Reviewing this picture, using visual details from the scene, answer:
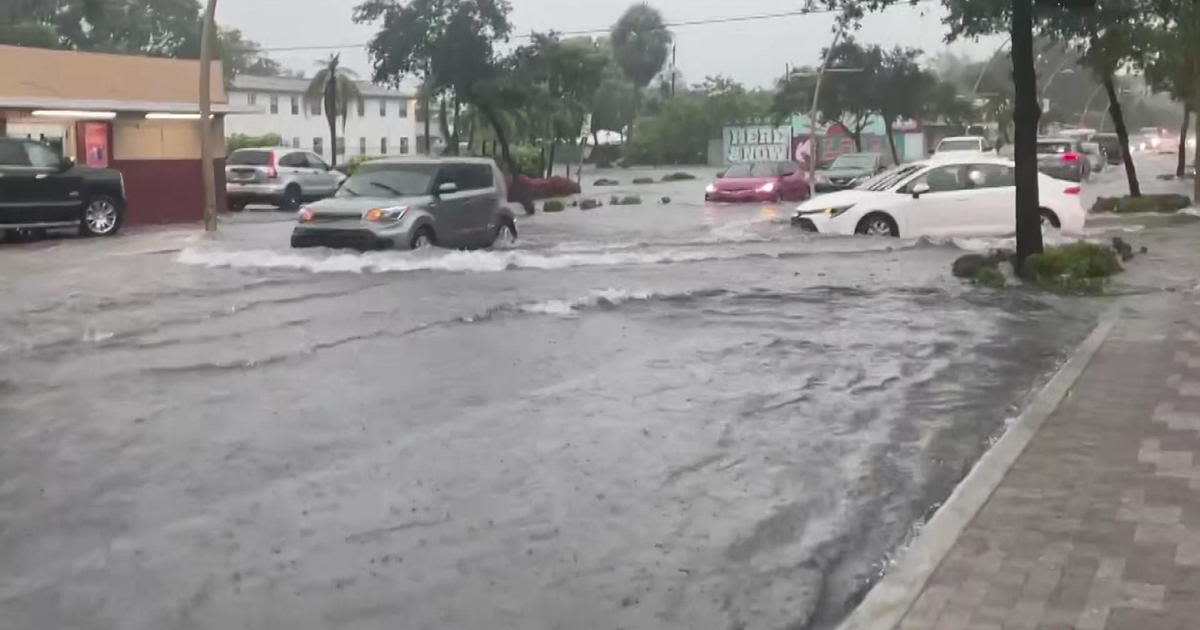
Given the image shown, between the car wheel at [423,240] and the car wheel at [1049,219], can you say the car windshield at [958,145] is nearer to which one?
the car wheel at [1049,219]

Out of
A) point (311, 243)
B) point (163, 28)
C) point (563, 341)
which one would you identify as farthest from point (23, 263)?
point (163, 28)

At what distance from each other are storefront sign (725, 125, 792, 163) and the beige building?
52420 millimetres

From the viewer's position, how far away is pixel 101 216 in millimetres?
25234

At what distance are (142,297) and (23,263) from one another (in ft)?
16.4

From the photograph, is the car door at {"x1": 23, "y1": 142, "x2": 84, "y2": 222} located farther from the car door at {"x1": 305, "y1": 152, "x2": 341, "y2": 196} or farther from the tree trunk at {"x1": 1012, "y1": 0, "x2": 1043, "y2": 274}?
the tree trunk at {"x1": 1012, "y1": 0, "x2": 1043, "y2": 274}

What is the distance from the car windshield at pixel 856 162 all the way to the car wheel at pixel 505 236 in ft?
76.2

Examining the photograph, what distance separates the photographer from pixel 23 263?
1966 cm

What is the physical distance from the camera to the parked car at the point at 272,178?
37531 mm

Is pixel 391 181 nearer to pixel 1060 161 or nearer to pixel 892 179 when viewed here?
pixel 892 179

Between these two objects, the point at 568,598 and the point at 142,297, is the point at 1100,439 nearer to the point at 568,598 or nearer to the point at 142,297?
the point at 568,598

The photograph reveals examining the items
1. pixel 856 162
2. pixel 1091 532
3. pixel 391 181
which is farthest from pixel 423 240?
pixel 856 162

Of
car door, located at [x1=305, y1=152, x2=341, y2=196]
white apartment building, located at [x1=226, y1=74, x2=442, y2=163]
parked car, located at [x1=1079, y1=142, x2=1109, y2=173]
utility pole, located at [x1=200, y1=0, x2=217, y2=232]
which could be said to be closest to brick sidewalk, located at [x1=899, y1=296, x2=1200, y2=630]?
utility pole, located at [x1=200, y1=0, x2=217, y2=232]

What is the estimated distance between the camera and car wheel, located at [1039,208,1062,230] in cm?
2283

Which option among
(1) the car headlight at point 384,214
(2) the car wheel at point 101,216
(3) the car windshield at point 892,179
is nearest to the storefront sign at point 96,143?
(2) the car wheel at point 101,216
